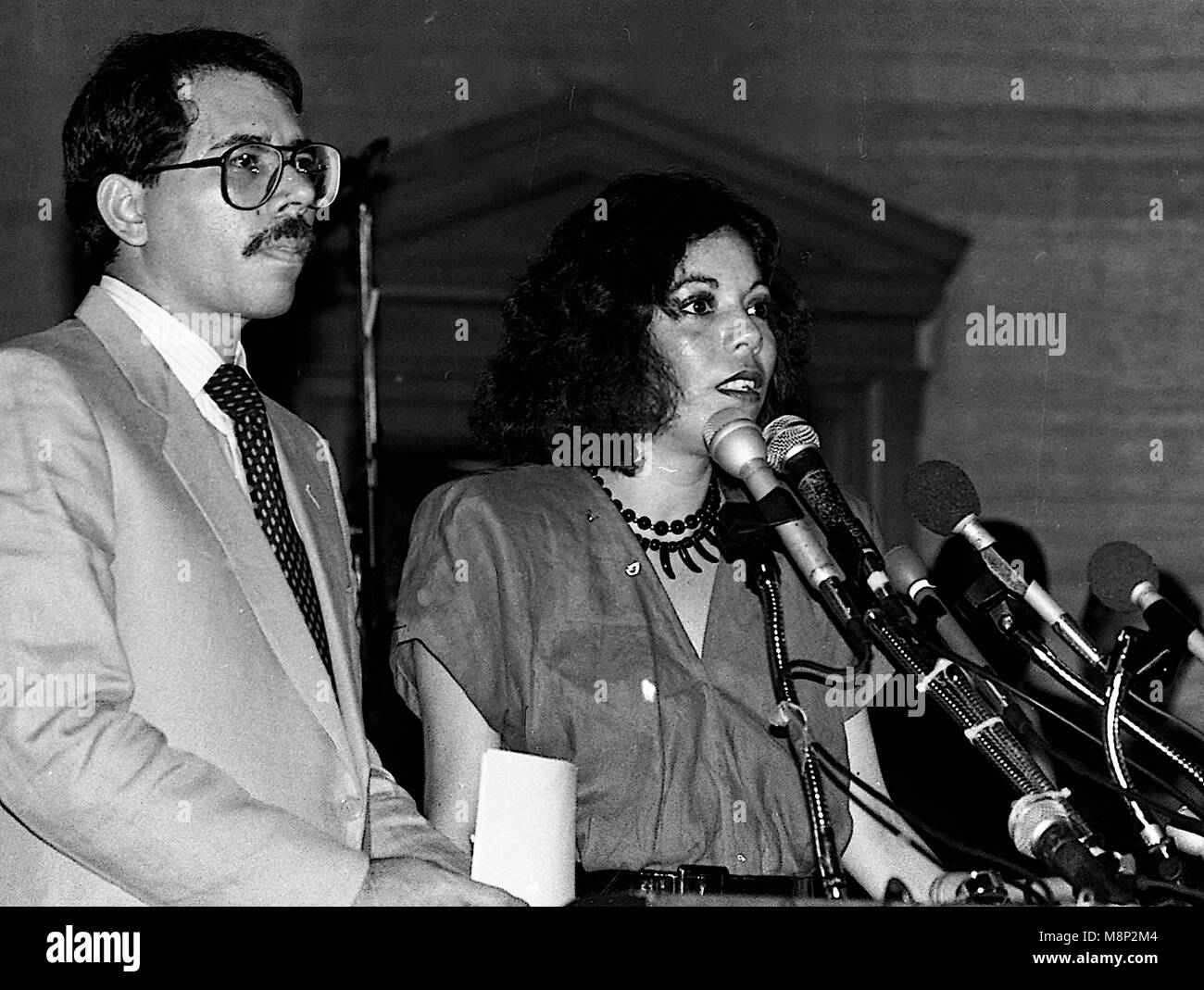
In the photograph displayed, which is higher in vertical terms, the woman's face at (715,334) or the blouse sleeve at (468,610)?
the woman's face at (715,334)

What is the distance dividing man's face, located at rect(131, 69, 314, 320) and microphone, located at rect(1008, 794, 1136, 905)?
1002 millimetres

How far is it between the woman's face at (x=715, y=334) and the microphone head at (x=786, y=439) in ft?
1.75

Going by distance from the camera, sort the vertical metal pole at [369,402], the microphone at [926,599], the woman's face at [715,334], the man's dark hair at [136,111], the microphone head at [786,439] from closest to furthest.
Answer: the microphone at [926,599], the microphone head at [786,439], the man's dark hair at [136,111], the woman's face at [715,334], the vertical metal pole at [369,402]

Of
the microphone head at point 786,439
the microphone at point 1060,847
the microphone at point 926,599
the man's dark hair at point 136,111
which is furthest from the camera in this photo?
the man's dark hair at point 136,111

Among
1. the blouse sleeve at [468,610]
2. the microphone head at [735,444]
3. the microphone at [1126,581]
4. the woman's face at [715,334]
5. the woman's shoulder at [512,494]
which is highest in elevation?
the woman's face at [715,334]

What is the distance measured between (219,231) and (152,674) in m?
0.54

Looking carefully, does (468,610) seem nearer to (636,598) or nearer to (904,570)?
(636,598)

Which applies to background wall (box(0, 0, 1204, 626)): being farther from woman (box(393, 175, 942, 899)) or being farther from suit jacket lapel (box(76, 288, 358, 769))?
suit jacket lapel (box(76, 288, 358, 769))

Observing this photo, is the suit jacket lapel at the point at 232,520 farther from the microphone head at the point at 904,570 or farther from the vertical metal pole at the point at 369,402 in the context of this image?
the vertical metal pole at the point at 369,402

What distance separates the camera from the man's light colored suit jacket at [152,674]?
1.71 metres

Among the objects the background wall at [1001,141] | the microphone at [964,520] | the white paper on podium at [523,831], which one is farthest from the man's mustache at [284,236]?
the background wall at [1001,141]

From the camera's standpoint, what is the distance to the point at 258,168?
2.14 m
